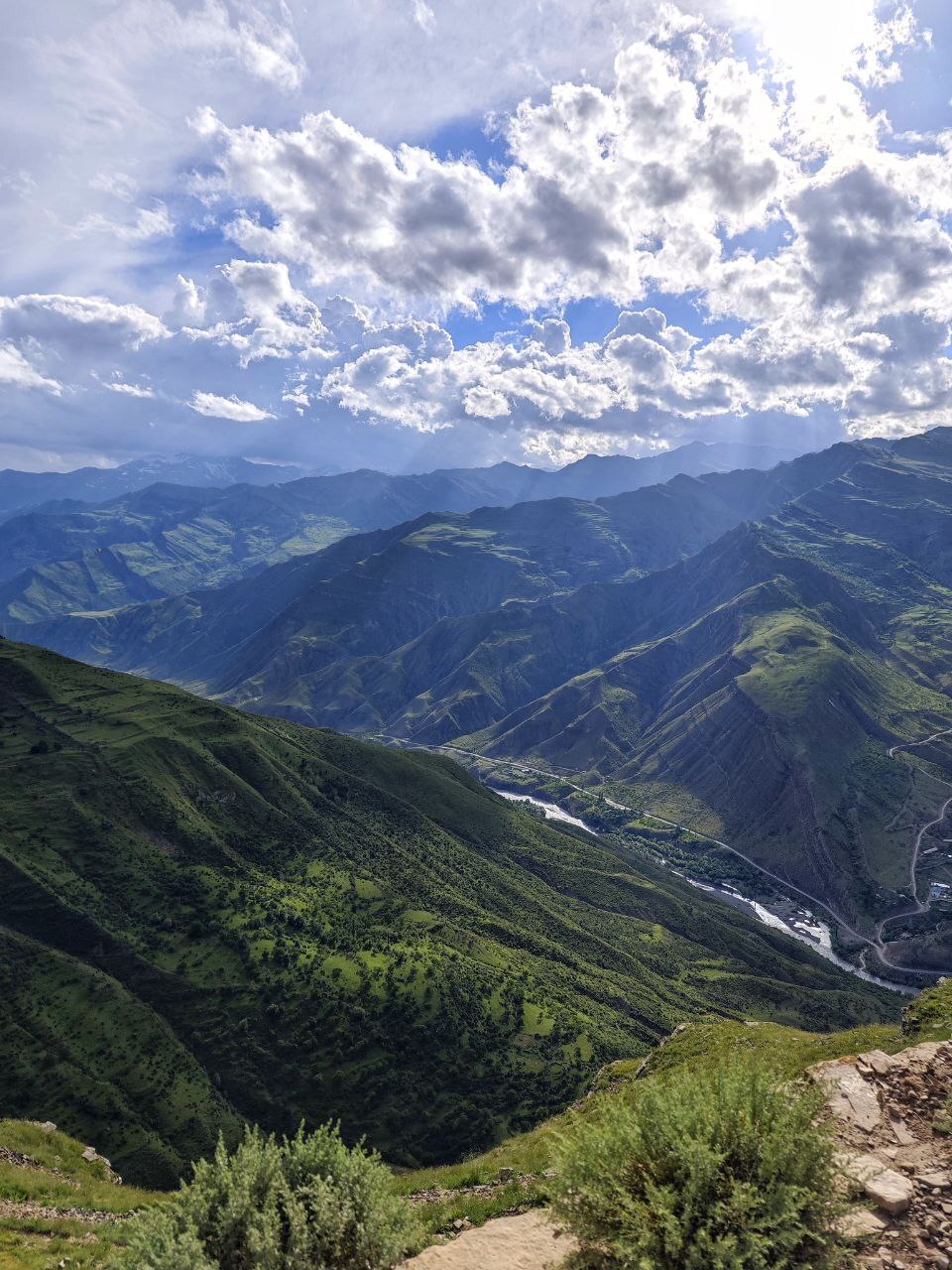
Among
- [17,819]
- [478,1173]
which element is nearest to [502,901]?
[17,819]

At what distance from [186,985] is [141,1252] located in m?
108

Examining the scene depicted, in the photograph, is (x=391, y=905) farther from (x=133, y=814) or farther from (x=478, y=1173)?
(x=478, y=1173)

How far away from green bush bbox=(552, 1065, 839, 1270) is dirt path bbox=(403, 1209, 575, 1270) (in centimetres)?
494

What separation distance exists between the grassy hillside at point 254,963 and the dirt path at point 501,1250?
78.2 metres

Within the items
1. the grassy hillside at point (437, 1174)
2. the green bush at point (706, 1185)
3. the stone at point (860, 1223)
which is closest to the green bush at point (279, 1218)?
the grassy hillside at point (437, 1174)

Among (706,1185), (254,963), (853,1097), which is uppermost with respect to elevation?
(706,1185)

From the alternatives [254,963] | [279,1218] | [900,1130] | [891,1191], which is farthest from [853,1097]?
[254,963]

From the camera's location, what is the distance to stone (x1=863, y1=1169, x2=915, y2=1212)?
1383cm

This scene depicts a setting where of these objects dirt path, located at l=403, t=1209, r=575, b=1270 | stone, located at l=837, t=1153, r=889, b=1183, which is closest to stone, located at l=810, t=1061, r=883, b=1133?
stone, located at l=837, t=1153, r=889, b=1183

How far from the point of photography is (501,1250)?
18516 mm

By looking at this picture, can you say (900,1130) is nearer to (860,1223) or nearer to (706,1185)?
(860,1223)

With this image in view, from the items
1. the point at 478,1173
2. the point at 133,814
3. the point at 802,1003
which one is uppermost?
the point at 478,1173

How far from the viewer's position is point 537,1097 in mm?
95000

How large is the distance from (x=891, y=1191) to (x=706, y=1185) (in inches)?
220
